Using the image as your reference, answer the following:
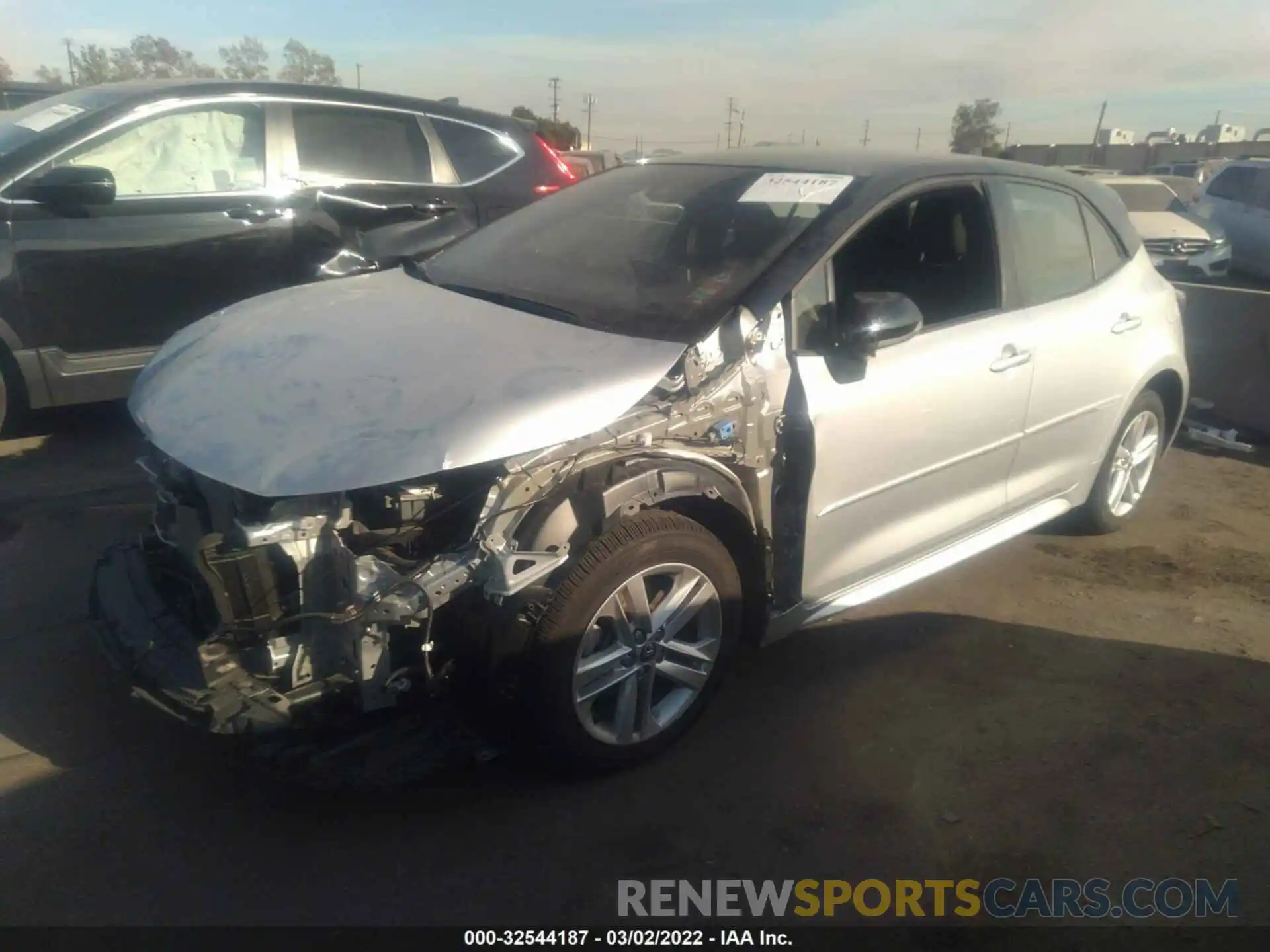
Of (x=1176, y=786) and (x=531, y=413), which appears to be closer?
(x=531, y=413)

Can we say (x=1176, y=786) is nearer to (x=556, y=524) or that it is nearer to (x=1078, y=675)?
(x=1078, y=675)

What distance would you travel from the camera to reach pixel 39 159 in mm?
4703

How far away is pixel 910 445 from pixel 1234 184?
1376 centimetres

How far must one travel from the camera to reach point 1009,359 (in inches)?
138

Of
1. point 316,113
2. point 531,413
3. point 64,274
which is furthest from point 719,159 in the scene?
point 64,274

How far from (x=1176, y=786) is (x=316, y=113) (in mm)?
5218

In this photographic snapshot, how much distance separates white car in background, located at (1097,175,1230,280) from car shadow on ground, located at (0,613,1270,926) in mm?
10997

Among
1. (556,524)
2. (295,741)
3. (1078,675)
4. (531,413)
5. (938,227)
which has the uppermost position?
(938,227)

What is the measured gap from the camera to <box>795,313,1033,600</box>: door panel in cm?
300

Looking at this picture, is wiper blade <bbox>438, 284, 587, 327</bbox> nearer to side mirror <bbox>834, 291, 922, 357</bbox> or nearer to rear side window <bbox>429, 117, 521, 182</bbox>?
side mirror <bbox>834, 291, 922, 357</bbox>

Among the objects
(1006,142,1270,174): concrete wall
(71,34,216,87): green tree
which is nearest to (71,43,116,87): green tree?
(71,34,216,87): green tree

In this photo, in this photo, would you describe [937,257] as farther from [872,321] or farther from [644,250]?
[644,250]

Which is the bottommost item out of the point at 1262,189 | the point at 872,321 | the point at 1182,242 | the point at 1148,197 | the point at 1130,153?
the point at 1130,153

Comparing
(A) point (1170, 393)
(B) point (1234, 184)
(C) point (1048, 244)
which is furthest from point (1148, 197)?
(C) point (1048, 244)
